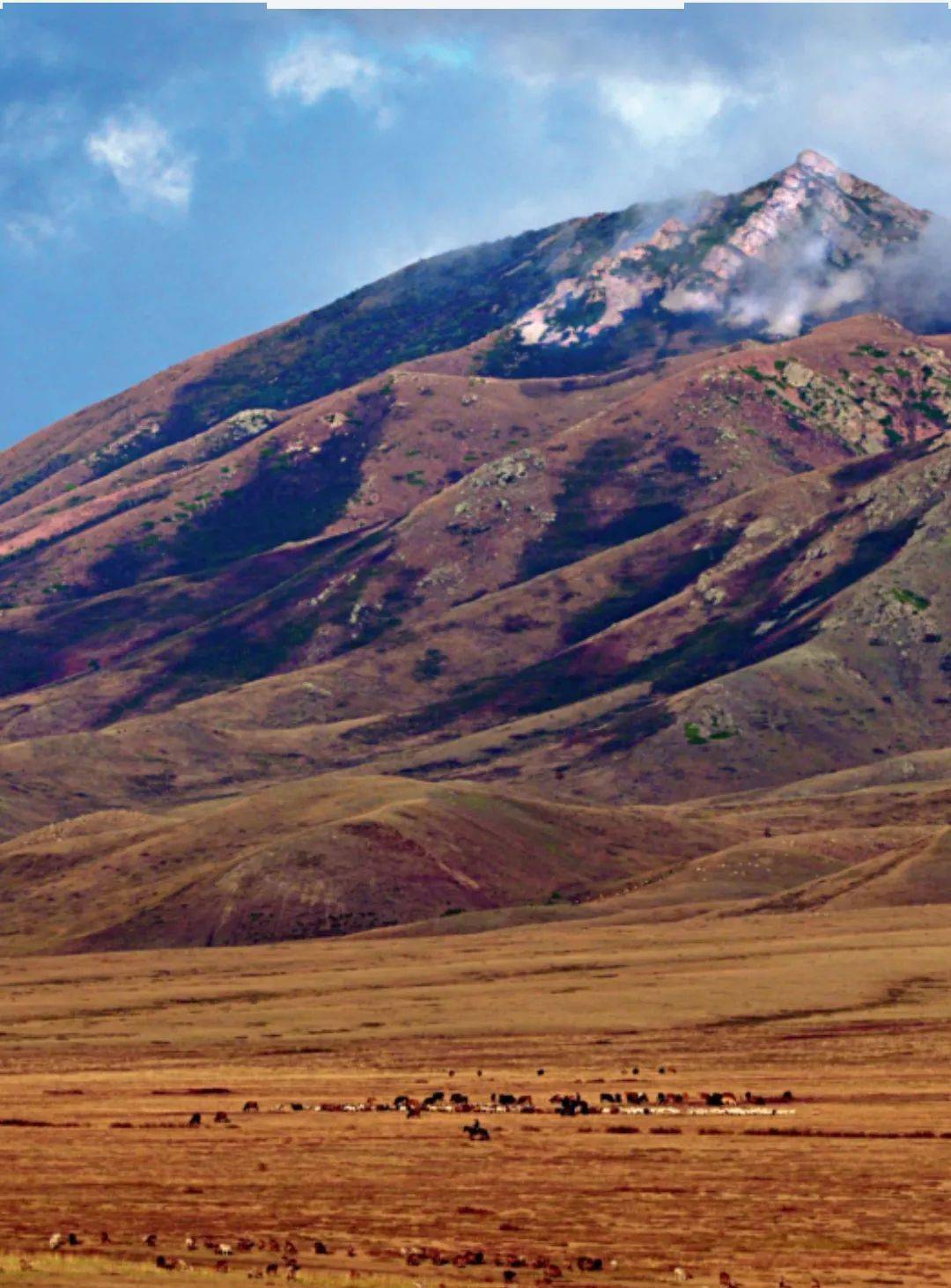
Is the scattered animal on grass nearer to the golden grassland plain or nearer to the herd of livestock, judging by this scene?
the herd of livestock

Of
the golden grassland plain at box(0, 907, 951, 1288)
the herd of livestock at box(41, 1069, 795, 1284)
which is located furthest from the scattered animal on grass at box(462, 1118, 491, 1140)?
the golden grassland plain at box(0, 907, 951, 1288)

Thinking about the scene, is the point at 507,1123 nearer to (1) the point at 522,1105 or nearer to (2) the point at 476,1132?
(2) the point at 476,1132

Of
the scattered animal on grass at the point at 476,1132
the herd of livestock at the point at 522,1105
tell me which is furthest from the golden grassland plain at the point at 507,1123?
the herd of livestock at the point at 522,1105

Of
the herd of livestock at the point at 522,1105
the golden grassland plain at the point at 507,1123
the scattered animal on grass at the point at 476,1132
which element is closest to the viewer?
the golden grassland plain at the point at 507,1123

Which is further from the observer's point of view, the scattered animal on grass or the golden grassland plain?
the scattered animal on grass

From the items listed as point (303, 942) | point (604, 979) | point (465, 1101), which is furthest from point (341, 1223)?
point (303, 942)

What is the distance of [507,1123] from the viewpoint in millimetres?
54875

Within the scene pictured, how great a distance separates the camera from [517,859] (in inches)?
7564

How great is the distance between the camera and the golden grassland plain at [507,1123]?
36375 mm

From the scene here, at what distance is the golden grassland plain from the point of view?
3638 centimetres

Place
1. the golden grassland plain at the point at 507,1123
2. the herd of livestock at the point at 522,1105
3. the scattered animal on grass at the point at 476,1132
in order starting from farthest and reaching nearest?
the herd of livestock at the point at 522,1105, the scattered animal on grass at the point at 476,1132, the golden grassland plain at the point at 507,1123

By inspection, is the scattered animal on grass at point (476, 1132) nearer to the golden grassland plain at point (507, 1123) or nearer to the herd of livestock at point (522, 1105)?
the herd of livestock at point (522, 1105)

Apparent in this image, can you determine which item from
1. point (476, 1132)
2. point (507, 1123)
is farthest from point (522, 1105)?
point (476, 1132)

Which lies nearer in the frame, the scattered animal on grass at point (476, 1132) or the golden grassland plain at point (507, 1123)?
the golden grassland plain at point (507, 1123)
